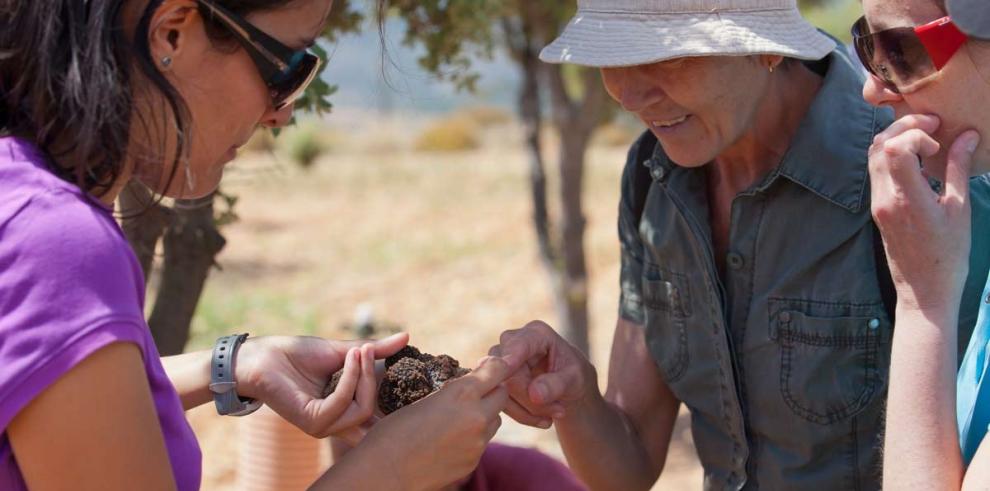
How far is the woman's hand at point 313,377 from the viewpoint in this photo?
222 cm

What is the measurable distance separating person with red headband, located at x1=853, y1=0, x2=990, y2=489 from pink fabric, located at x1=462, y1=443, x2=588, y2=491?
111 centimetres

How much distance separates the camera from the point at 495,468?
2.98 meters

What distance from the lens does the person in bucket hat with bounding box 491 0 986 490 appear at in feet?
8.57

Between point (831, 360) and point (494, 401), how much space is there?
98 centimetres

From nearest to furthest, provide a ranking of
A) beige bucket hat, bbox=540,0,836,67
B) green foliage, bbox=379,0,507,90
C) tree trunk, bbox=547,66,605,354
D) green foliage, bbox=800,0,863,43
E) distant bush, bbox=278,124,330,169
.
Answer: beige bucket hat, bbox=540,0,836,67 → green foliage, bbox=379,0,507,90 → tree trunk, bbox=547,66,605,354 → green foliage, bbox=800,0,863,43 → distant bush, bbox=278,124,330,169

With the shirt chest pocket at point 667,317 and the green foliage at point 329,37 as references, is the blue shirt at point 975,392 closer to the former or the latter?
the shirt chest pocket at point 667,317

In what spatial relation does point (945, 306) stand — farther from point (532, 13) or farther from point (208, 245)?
point (532, 13)

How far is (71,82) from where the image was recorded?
1577 millimetres

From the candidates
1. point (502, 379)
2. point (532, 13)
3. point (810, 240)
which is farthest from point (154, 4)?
point (532, 13)

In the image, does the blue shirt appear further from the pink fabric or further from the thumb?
the pink fabric

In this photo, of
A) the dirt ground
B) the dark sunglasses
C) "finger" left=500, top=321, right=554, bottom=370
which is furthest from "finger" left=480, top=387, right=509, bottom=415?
the dirt ground

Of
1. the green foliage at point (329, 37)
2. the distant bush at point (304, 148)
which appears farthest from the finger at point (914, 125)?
the distant bush at point (304, 148)

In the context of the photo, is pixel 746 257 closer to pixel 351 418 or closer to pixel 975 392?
pixel 975 392

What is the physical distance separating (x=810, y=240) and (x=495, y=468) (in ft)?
3.32
